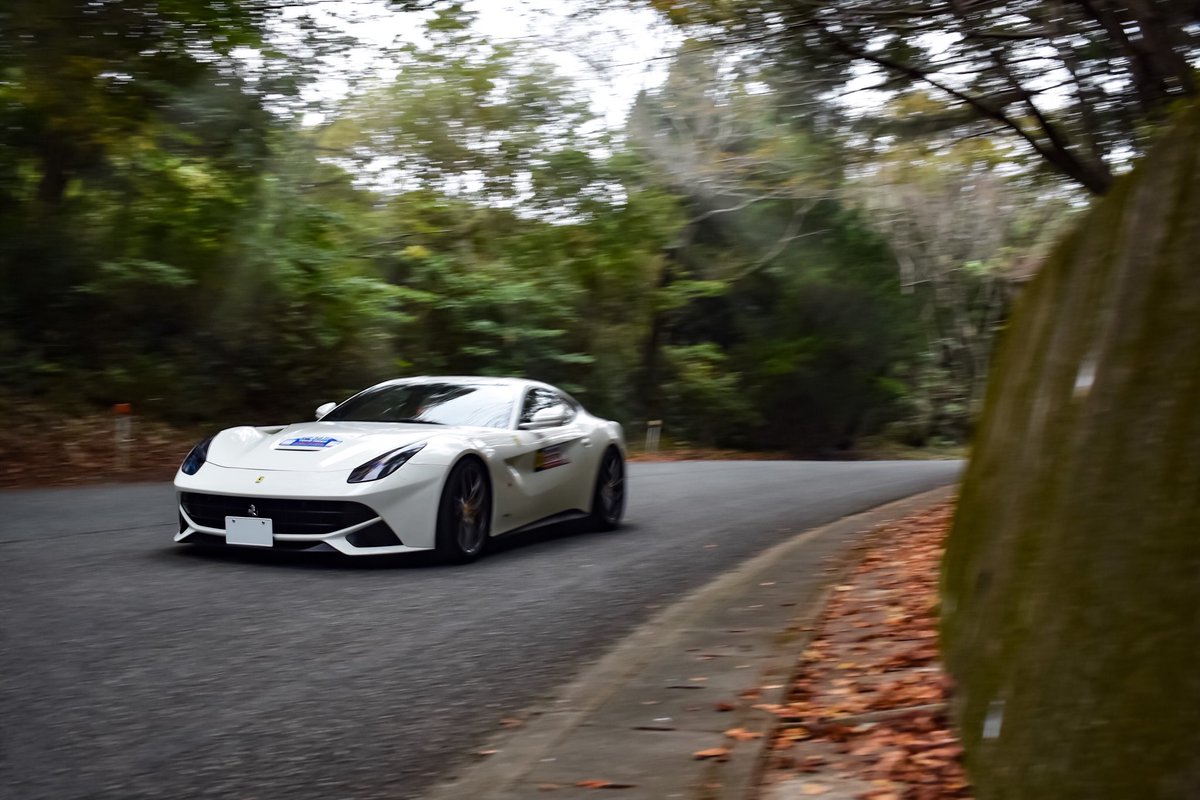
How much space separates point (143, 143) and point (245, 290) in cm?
306

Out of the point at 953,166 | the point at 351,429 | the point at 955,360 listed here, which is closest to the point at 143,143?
the point at 351,429

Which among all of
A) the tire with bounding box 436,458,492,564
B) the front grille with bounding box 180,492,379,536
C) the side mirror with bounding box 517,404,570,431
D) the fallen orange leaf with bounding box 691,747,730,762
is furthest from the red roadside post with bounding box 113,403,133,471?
the fallen orange leaf with bounding box 691,747,730,762

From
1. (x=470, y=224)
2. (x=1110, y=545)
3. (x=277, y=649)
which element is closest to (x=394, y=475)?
(x=277, y=649)

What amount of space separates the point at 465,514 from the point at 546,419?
1316 mm

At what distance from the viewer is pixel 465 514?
849 centimetres

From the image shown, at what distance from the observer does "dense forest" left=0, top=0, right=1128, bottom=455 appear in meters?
15.5

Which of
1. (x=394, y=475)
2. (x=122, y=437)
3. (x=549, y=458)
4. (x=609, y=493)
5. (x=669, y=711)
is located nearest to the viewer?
(x=669, y=711)

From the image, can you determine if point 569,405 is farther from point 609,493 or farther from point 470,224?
point 470,224

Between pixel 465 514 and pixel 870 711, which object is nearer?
pixel 870 711

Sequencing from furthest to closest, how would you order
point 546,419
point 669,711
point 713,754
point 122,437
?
point 122,437 < point 546,419 < point 669,711 < point 713,754

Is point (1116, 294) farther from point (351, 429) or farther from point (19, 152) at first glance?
point (19, 152)

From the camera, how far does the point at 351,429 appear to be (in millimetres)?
8711

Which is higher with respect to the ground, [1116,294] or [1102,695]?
[1116,294]

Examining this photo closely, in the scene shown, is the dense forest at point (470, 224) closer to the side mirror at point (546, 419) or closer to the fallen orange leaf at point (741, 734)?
the side mirror at point (546, 419)
